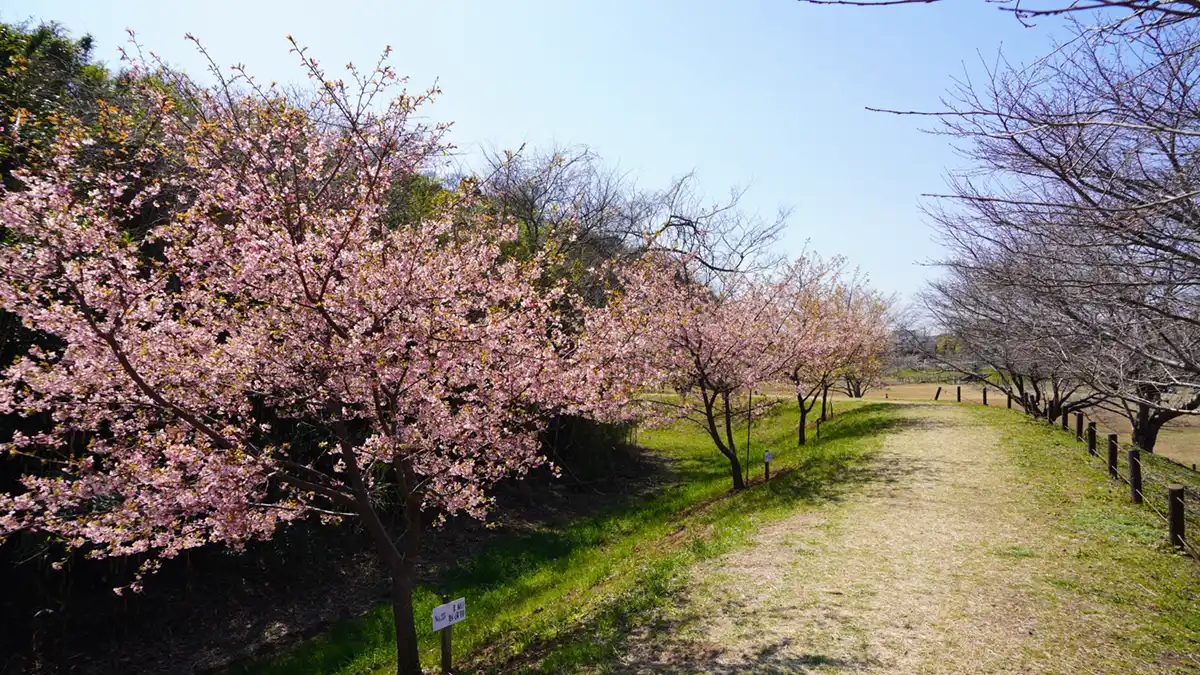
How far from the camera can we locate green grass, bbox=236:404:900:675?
21.6 ft

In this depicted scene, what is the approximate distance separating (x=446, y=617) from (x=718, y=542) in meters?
4.41

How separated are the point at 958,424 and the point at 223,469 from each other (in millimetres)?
20303

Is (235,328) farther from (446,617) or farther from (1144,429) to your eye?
(1144,429)

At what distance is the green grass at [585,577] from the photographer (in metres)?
6.60

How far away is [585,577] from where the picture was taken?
9453 mm

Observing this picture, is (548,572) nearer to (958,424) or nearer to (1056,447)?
(1056,447)

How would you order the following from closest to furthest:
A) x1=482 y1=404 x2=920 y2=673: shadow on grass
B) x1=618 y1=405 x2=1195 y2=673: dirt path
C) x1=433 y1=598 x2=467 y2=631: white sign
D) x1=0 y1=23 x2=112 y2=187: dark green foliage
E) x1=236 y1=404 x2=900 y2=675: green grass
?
1. x1=618 y1=405 x2=1195 y2=673: dirt path
2. x1=433 y1=598 x2=467 y2=631: white sign
3. x1=482 y1=404 x2=920 y2=673: shadow on grass
4. x1=236 y1=404 x2=900 y2=675: green grass
5. x1=0 y1=23 x2=112 y2=187: dark green foliage

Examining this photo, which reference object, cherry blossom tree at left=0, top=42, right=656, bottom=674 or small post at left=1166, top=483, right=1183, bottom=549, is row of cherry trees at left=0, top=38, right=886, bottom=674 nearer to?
cherry blossom tree at left=0, top=42, right=656, bottom=674

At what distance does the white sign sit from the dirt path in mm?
1527

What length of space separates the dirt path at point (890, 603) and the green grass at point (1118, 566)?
0.12 metres

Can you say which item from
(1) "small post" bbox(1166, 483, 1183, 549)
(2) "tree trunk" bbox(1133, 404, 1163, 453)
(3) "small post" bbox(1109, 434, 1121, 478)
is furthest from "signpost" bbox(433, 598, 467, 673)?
(2) "tree trunk" bbox(1133, 404, 1163, 453)

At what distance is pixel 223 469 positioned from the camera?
5066 millimetres

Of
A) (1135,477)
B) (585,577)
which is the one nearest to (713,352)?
(585,577)

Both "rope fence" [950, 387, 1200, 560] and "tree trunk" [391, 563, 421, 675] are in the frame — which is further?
"rope fence" [950, 387, 1200, 560]
